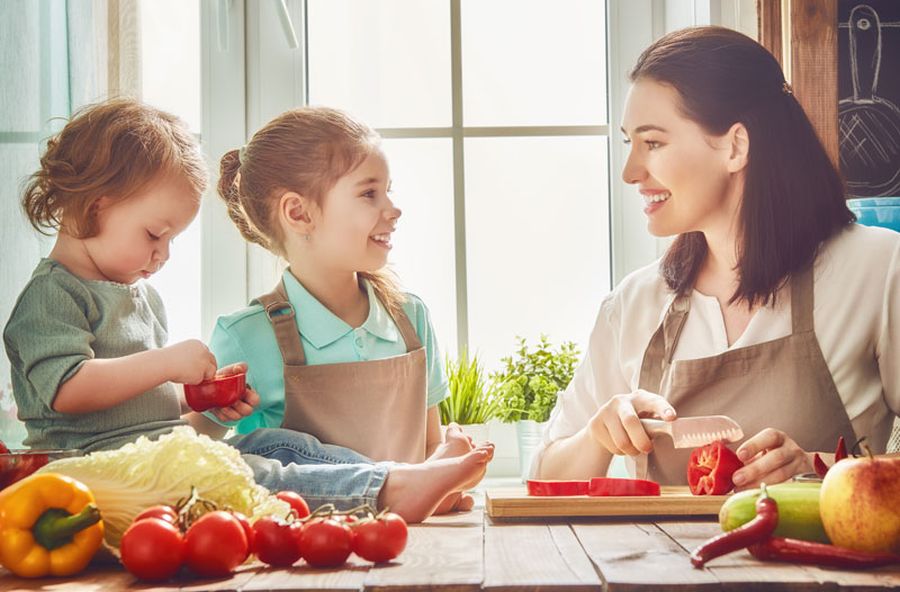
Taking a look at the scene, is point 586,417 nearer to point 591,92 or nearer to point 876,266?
point 876,266

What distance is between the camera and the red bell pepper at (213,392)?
194 centimetres

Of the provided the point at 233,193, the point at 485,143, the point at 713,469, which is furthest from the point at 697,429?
the point at 485,143

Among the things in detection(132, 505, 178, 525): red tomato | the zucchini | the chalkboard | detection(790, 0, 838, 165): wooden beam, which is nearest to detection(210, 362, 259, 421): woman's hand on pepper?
detection(132, 505, 178, 525): red tomato

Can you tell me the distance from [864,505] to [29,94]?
158 cm

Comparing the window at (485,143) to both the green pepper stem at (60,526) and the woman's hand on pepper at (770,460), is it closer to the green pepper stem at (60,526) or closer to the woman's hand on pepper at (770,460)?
the woman's hand on pepper at (770,460)

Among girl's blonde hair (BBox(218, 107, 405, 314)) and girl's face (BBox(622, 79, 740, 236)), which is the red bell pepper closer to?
girl's blonde hair (BBox(218, 107, 405, 314))

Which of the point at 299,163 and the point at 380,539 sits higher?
the point at 299,163

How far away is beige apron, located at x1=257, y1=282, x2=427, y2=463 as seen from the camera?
2.24 m

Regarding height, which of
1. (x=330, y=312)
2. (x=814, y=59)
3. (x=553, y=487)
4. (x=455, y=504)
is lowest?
(x=455, y=504)

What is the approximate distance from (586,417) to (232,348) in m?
0.79

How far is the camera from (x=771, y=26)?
259cm

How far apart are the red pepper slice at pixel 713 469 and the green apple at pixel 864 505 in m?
0.46

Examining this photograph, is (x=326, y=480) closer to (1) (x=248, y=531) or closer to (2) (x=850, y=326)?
(1) (x=248, y=531)

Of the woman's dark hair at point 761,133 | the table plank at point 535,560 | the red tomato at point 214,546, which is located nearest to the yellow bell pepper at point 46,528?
the red tomato at point 214,546
